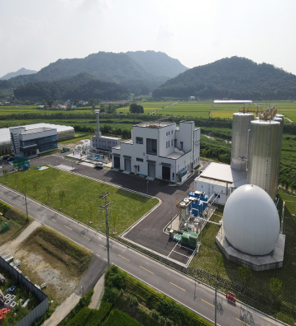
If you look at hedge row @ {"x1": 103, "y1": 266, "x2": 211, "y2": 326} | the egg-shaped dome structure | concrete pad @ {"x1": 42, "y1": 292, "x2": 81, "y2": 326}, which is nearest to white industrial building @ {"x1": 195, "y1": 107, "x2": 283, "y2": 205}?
the egg-shaped dome structure

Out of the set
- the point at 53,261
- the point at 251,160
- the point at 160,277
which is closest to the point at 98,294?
the point at 160,277

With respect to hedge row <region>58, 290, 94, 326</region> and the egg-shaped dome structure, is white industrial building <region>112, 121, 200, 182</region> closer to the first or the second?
the egg-shaped dome structure

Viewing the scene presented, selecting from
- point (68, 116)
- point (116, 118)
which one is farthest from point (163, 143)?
point (68, 116)

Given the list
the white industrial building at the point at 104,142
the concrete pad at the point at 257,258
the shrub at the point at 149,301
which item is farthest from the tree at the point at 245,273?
the white industrial building at the point at 104,142

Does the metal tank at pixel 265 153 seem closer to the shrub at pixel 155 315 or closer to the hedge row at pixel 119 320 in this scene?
the shrub at pixel 155 315

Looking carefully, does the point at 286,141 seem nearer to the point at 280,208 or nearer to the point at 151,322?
the point at 280,208

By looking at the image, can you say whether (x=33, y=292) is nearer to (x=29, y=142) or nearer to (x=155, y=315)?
(x=155, y=315)
